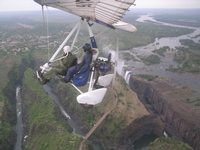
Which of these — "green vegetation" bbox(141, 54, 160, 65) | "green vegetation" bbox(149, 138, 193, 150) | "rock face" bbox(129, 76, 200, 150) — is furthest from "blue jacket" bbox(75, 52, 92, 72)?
"green vegetation" bbox(141, 54, 160, 65)

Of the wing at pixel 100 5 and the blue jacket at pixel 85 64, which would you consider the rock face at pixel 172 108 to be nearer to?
the blue jacket at pixel 85 64

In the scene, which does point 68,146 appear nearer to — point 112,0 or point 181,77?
point 112,0

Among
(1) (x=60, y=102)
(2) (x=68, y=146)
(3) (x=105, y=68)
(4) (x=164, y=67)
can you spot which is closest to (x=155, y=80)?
(4) (x=164, y=67)

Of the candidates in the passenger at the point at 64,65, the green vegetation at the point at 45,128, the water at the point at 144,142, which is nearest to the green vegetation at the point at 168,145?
the water at the point at 144,142

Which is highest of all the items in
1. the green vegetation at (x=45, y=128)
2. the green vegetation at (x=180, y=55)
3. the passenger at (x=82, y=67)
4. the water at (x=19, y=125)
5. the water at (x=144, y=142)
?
the passenger at (x=82, y=67)

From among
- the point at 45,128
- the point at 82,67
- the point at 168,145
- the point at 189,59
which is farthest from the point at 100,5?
the point at 189,59

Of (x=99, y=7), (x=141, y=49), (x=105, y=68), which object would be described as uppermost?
(x=99, y=7)

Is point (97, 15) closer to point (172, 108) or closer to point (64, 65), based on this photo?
point (64, 65)
